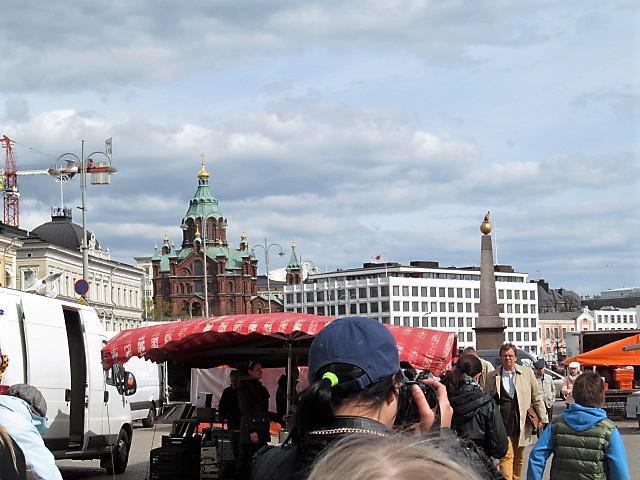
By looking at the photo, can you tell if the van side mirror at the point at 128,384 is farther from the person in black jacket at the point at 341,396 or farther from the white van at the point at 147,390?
the white van at the point at 147,390

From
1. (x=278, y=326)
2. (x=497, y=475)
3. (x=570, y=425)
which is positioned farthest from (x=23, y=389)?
(x=278, y=326)

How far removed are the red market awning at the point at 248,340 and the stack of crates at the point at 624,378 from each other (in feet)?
57.8

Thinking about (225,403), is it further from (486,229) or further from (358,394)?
(486,229)

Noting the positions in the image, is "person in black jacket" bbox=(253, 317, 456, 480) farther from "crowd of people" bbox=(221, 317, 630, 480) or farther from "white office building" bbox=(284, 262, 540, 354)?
"white office building" bbox=(284, 262, 540, 354)

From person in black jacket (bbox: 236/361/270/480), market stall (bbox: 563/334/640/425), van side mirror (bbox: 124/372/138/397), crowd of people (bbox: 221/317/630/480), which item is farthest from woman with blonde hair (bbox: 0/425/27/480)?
market stall (bbox: 563/334/640/425)

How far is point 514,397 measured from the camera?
1184cm

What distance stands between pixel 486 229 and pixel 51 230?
77.8 meters

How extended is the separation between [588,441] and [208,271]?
17216 centimetres

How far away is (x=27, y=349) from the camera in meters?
14.9

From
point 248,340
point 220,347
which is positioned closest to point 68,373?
point 220,347

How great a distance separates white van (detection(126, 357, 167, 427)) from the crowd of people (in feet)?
78.1

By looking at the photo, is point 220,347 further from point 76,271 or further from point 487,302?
point 76,271

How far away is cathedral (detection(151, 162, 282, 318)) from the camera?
176 metres

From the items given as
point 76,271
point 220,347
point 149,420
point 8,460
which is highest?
point 76,271
